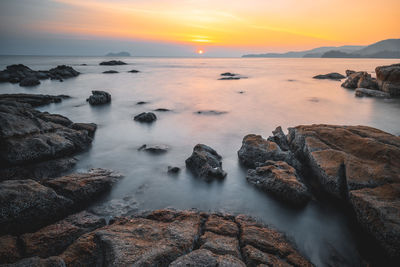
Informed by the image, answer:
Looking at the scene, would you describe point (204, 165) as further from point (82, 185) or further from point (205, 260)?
point (205, 260)

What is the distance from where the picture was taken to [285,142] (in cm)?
923

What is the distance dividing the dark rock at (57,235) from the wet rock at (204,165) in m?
3.61

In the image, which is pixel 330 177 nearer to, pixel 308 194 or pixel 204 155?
pixel 308 194

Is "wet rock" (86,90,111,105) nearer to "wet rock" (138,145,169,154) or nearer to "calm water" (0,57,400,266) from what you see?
"calm water" (0,57,400,266)

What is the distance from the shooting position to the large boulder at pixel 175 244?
3324mm

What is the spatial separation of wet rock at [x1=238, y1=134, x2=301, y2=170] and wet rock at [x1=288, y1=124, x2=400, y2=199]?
607 millimetres

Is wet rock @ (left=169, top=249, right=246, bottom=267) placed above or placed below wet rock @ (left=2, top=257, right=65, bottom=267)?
below

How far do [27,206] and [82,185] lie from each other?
1.43m

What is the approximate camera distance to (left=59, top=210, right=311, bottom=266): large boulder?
10.9 ft

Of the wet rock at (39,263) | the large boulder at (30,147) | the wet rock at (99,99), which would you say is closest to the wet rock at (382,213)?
the wet rock at (39,263)

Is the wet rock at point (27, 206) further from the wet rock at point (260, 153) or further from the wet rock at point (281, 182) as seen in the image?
the wet rock at point (260, 153)

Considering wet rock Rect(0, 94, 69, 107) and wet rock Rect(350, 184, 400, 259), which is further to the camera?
wet rock Rect(0, 94, 69, 107)

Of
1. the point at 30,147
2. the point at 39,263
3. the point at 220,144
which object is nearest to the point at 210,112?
the point at 220,144

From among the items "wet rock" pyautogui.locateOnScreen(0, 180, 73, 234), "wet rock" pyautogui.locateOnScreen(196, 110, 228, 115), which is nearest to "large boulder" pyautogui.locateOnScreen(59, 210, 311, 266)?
"wet rock" pyautogui.locateOnScreen(0, 180, 73, 234)
